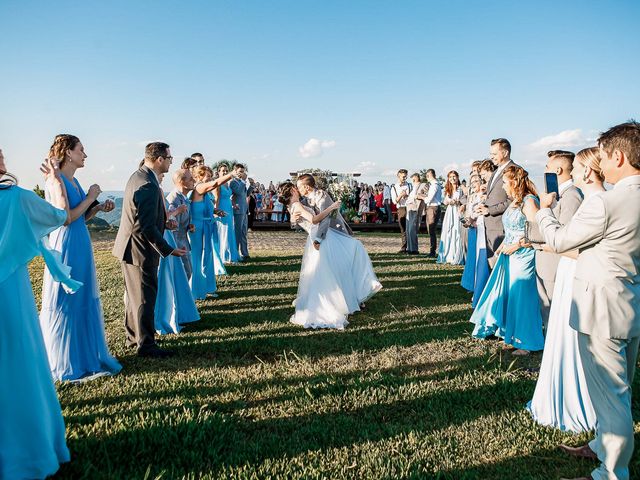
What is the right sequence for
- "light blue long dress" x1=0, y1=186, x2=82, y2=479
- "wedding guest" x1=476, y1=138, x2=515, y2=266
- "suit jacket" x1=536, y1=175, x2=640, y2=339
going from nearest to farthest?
"suit jacket" x1=536, y1=175, x2=640, y2=339 → "light blue long dress" x1=0, y1=186, x2=82, y2=479 → "wedding guest" x1=476, y1=138, x2=515, y2=266

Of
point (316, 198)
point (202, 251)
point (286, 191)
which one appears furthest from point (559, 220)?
point (202, 251)

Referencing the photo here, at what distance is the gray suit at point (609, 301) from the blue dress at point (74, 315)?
171 inches

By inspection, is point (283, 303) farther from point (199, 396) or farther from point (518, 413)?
point (518, 413)

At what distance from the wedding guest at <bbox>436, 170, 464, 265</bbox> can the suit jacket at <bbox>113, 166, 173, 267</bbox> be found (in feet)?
30.7

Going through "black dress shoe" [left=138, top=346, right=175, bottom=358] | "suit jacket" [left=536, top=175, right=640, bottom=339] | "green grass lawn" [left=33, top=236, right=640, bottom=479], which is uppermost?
"suit jacket" [left=536, top=175, right=640, bottom=339]

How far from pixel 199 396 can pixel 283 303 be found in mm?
3971

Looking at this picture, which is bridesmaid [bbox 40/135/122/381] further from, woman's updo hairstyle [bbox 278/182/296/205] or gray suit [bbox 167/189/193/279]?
woman's updo hairstyle [bbox 278/182/296/205]

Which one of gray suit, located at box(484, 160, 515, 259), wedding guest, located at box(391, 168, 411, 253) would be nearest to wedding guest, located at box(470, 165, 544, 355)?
gray suit, located at box(484, 160, 515, 259)

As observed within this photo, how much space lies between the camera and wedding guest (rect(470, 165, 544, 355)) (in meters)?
5.57

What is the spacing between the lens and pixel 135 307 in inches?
213

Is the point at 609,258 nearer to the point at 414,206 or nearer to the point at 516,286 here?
the point at 516,286

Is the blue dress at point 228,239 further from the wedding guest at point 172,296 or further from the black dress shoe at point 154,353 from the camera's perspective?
the black dress shoe at point 154,353

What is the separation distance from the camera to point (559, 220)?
414 cm

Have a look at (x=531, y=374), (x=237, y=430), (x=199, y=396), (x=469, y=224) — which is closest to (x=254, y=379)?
(x=199, y=396)
